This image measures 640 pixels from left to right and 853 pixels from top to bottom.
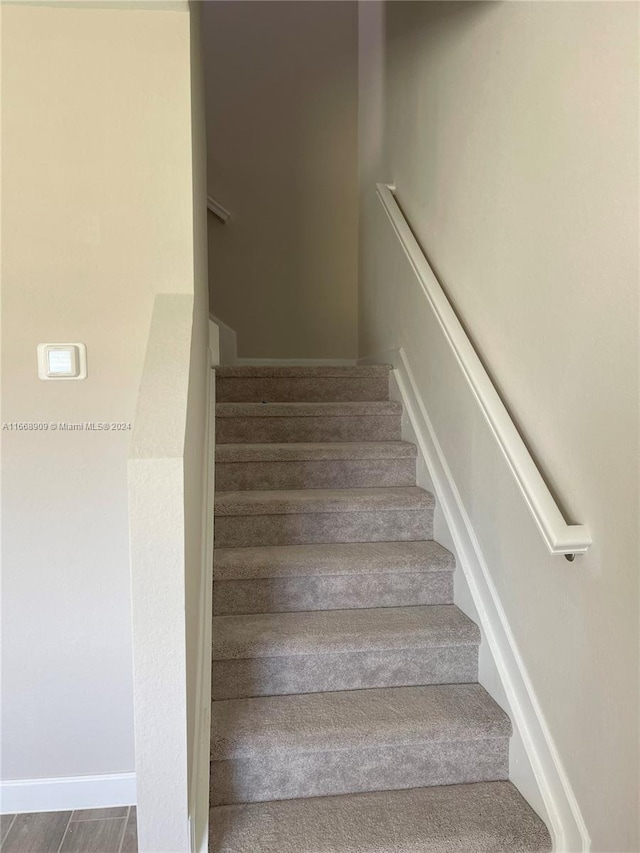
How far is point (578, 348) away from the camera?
156 cm

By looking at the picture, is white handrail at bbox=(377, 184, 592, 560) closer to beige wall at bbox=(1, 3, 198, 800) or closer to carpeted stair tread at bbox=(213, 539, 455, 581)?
carpeted stair tread at bbox=(213, 539, 455, 581)

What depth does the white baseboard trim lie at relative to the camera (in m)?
2.11

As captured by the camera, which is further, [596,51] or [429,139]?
[429,139]

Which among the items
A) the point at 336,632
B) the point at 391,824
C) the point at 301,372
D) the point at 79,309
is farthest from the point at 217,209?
the point at 391,824

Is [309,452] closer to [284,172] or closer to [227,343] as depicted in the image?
[227,343]

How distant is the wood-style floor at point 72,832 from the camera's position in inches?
76.0

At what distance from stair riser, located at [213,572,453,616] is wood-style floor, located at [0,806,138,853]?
2.40ft

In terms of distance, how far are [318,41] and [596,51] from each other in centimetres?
348

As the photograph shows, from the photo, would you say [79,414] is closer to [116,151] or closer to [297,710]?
[116,151]

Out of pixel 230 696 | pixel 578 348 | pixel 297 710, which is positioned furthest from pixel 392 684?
pixel 578 348

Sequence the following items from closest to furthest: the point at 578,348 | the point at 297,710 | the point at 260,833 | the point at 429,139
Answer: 1. the point at 578,348
2. the point at 260,833
3. the point at 297,710
4. the point at 429,139

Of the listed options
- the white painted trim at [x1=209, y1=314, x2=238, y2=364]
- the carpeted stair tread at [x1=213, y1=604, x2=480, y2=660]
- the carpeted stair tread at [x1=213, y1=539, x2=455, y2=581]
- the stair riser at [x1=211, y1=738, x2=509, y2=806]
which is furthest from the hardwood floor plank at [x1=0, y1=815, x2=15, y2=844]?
the white painted trim at [x1=209, y1=314, x2=238, y2=364]

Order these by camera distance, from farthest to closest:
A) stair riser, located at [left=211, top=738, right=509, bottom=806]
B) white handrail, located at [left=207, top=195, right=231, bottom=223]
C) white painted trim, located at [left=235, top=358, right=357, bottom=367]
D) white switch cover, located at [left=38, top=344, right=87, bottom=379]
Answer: white painted trim, located at [left=235, top=358, right=357, bottom=367], white handrail, located at [left=207, top=195, right=231, bottom=223], white switch cover, located at [left=38, top=344, right=87, bottom=379], stair riser, located at [left=211, top=738, right=509, bottom=806]

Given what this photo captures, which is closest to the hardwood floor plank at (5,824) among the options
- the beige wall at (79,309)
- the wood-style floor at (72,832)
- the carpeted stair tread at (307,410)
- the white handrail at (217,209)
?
the wood-style floor at (72,832)
